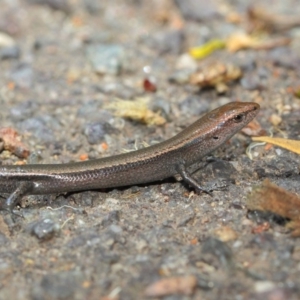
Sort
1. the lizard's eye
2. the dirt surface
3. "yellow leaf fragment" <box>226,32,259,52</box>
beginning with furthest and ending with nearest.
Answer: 1. "yellow leaf fragment" <box>226,32,259,52</box>
2. the lizard's eye
3. the dirt surface

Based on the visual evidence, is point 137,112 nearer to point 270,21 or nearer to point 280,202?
point 280,202

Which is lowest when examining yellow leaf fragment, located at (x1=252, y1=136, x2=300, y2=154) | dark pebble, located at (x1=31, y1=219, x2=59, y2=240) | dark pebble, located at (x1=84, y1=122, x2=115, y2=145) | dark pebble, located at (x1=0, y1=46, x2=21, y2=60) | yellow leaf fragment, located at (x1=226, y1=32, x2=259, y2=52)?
dark pebble, located at (x1=31, y1=219, x2=59, y2=240)

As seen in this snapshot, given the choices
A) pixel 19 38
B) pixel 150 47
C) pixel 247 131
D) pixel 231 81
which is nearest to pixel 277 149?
pixel 247 131

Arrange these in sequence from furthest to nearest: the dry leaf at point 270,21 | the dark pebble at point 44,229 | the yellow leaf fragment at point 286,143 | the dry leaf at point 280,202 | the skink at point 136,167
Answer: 1. the dry leaf at point 270,21
2. the yellow leaf fragment at point 286,143
3. the skink at point 136,167
4. the dark pebble at point 44,229
5. the dry leaf at point 280,202

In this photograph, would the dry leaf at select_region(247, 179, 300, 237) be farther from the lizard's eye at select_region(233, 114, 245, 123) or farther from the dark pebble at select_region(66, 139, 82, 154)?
the dark pebble at select_region(66, 139, 82, 154)

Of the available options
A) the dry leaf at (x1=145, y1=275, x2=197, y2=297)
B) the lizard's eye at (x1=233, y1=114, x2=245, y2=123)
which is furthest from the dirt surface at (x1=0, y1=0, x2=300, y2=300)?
the lizard's eye at (x1=233, y1=114, x2=245, y2=123)

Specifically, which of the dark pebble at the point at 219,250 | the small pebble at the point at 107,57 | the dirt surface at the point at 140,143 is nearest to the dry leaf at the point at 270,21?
the dirt surface at the point at 140,143

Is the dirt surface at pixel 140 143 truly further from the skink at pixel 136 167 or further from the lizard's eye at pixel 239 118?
the lizard's eye at pixel 239 118
